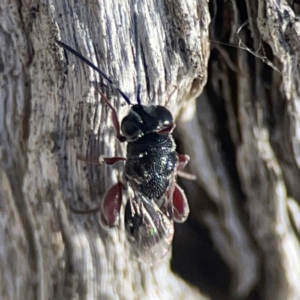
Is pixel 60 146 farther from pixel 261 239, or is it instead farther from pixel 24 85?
pixel 261 239

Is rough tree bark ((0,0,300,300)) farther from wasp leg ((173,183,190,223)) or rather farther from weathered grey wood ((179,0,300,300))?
wasp leg ((173,183,190,223))

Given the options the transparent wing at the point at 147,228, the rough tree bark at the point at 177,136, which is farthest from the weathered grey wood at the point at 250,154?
the transparent wing at the point at 147,228

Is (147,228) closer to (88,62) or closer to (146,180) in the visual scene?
(146,180)

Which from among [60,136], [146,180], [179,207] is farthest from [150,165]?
[60,136]

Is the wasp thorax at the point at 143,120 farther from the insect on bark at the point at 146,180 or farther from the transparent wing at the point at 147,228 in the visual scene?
the transparent wing at the point at 147,228

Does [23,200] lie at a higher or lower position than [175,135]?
lower

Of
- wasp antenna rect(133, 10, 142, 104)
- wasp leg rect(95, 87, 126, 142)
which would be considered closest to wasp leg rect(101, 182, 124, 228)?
wasp leg rect(95, 87, 126, 142)

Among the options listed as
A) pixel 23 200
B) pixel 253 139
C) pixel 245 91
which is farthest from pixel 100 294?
pixel 245 91
